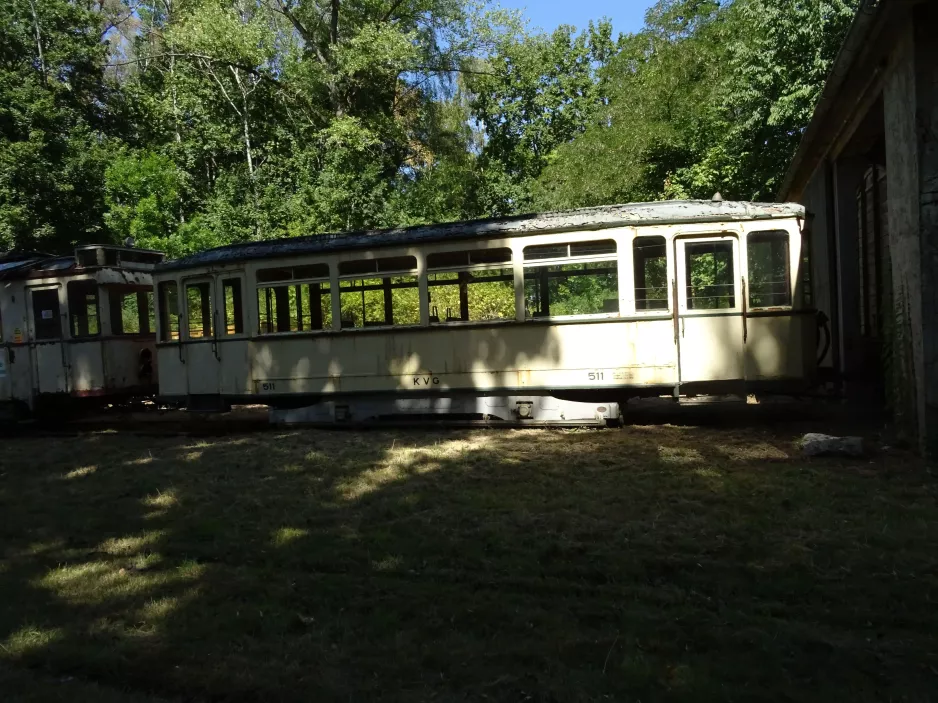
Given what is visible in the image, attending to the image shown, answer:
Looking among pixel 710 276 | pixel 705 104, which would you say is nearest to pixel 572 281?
pixel 710 276

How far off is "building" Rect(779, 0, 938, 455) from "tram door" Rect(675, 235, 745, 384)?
64.1 inches

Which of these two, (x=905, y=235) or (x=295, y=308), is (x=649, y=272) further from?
(x=295, y=308)

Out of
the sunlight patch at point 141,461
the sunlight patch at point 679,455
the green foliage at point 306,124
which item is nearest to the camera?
the sunlight patch at point 679,455

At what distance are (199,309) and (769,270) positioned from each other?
822 cm

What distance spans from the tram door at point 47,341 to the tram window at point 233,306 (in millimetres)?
3493

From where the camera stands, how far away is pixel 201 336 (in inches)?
468

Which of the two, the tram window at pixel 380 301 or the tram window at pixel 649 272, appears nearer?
the tram window at pixel 649 272

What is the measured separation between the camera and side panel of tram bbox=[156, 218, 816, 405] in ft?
30.7

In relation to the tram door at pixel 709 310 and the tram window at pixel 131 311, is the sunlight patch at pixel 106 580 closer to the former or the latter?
the tram door at pixel 709 310

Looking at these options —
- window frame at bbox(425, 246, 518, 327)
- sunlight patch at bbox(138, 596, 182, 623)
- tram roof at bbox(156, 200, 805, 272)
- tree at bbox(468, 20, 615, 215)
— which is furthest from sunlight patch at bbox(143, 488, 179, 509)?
tree at bbox(468, 20, 615, 215)

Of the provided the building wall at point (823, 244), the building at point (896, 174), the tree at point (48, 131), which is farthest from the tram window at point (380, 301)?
the tree at point (48, 131)

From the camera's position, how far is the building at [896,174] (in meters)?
6.85

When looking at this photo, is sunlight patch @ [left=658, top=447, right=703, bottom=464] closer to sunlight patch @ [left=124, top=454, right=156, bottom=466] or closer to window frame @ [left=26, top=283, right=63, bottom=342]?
sunlight patch @ [left=124, top=454, right=156, bottom=466]

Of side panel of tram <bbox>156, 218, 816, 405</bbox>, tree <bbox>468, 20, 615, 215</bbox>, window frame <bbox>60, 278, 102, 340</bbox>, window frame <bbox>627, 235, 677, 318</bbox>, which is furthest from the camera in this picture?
tree <bbox>468, 20, 615, 215</bbox>
